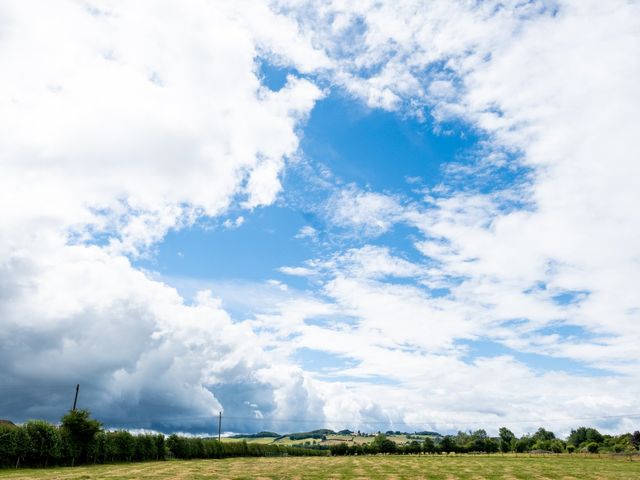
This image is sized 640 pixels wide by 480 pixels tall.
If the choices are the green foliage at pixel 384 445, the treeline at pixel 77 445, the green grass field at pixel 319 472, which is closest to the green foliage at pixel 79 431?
the treeline at pixel 77 445

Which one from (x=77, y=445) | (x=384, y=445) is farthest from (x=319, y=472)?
(x=384, y=445)

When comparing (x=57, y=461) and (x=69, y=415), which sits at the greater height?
(x=69, y=415)

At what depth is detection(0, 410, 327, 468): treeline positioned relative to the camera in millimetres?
54969

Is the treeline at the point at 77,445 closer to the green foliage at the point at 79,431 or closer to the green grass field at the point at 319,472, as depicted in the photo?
the green foliage at the point at 79,431

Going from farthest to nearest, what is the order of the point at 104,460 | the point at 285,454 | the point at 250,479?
the point at 285,454 → the point at 104,460 → the point at 250,479

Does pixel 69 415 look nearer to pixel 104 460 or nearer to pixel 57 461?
pixel 57 461

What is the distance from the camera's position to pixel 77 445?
65500 mm

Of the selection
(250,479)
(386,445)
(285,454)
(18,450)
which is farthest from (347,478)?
(386,445)

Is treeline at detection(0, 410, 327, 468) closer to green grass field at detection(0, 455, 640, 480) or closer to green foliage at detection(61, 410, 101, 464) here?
green foliage at detection(61, 410, 101, 464)

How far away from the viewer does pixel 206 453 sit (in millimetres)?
103688

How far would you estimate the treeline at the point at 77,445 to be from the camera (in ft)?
180

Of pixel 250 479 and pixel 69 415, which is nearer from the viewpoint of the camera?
pixel 250 479

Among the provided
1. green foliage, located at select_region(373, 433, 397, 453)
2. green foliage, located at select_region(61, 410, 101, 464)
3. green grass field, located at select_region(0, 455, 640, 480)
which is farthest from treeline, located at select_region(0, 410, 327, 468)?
green foliage, located at select_region(373, 433, 397, 453)

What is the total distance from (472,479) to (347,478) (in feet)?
39.6
